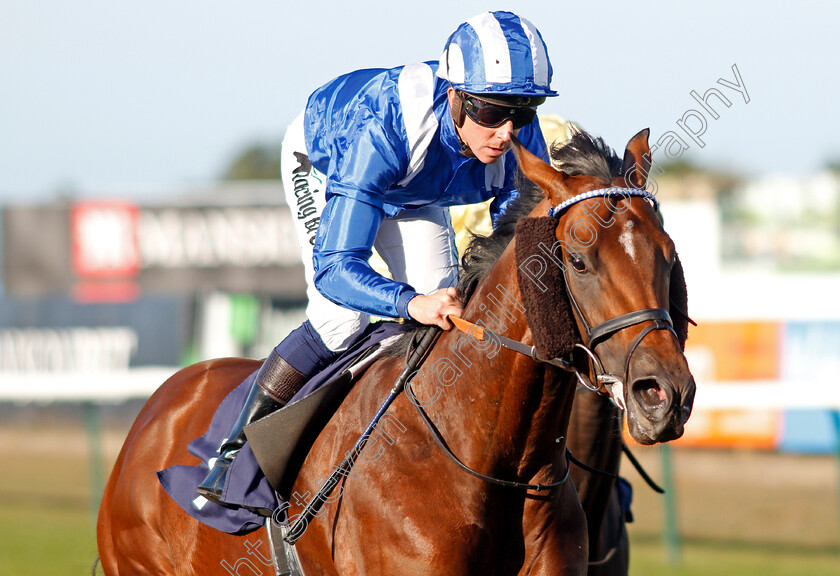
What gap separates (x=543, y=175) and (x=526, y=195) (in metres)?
0.23

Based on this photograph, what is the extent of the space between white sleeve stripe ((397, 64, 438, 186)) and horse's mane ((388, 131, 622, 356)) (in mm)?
319

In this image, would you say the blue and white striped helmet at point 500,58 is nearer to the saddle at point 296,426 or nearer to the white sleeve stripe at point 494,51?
the white sleeve stripe at point 494,51

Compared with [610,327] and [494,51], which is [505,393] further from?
[494,51]

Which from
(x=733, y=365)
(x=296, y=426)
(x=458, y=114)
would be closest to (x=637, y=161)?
(x=458, y=114)

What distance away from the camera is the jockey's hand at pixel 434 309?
2621mm

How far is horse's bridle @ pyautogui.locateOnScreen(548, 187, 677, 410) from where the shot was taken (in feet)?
7.14

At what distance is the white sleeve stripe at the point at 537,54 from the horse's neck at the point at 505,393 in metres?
0.53

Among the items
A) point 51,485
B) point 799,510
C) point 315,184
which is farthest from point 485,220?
point 51,485

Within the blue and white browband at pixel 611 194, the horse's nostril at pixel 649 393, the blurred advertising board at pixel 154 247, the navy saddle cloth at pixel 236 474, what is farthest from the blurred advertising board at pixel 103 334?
the horse's nostril at pixel 649 393

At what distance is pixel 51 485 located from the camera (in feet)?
36.4

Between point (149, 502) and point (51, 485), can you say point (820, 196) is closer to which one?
point (51, 485)

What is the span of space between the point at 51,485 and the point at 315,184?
8727 mm

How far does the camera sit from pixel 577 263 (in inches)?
90.3

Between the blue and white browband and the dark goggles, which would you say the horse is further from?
the blue and white browband
